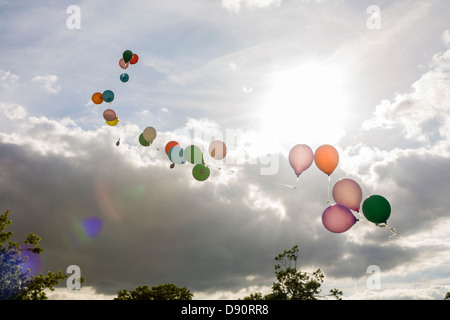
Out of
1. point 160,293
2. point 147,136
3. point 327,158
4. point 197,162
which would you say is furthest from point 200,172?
point 160,293

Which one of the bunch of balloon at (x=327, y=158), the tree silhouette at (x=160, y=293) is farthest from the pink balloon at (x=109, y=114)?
the tree silhouette at (x=160, y=293)

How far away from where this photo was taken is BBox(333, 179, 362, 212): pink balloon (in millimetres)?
8109

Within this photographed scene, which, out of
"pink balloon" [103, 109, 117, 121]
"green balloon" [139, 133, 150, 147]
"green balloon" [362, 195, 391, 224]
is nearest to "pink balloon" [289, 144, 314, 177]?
"green balloon" [362, 195, 391, 224]

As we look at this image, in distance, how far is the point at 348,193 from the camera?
26.7 feet

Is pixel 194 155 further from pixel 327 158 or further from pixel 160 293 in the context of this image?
pixel 160 293

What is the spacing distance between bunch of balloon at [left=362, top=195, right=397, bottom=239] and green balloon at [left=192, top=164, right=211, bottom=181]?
4.95 meters

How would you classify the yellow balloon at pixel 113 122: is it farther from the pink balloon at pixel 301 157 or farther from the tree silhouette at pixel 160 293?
the tree silhouette at pixel 160 293

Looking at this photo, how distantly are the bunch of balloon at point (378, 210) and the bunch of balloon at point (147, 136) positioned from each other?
851 centimetres

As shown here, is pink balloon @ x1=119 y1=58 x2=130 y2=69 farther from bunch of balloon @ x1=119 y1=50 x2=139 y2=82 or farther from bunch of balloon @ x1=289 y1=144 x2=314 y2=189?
bunch of balloon @ x1=289 y1=144 x2=314 y2=189

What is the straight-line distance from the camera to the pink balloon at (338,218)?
8078mm

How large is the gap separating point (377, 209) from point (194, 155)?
5823mm
